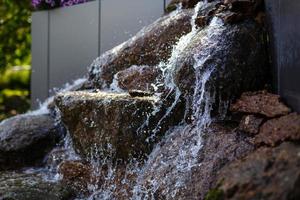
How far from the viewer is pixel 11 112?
11.2 m

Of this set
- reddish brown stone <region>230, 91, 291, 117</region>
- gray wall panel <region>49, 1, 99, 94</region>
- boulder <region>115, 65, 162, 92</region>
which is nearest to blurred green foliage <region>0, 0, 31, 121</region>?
gray wall panel <region>49, 1, 99, 94</region>

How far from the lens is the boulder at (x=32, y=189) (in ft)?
15.9

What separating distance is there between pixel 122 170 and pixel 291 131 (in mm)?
1936

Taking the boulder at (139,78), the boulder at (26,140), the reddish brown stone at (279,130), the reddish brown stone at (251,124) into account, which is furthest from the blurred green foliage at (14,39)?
the reddish brown stone at (279,130)

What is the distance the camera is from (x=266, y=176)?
3225mm

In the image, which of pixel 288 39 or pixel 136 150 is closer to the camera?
pixel 288 39

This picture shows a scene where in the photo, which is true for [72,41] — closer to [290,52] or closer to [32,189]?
[32,189]

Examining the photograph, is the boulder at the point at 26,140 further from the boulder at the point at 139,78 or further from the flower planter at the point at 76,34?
the flower planter at the point at 76,34

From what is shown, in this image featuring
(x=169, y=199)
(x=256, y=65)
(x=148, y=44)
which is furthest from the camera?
(x=148, y=44)

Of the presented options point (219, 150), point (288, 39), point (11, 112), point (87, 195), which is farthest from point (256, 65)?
point (11, 112)

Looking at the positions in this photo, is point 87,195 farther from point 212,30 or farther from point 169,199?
point 212,30

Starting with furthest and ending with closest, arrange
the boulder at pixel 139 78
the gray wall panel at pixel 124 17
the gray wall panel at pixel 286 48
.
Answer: the gray wall panel at pixel 124 17, the boulder at pixel 139 78, the gray wall panel at pixel 286 48

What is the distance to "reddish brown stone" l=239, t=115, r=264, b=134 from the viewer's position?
4.18m

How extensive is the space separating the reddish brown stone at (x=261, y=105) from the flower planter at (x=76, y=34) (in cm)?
312
